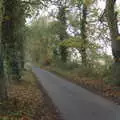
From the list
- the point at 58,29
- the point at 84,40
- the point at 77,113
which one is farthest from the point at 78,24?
the point at 77,113

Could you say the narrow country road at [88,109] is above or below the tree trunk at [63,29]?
below

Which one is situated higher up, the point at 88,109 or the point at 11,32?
the point at 11,32

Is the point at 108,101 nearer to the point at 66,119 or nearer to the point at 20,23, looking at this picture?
the point at 66,119

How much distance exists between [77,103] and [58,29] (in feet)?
78.7

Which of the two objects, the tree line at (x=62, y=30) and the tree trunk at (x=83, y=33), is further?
the tree trunk at (x=83, y=33)

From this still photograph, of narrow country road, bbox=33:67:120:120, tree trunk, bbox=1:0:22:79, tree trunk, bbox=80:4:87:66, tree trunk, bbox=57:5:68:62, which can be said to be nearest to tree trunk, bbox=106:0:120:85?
narrow country road, bbox=33:67:120:120

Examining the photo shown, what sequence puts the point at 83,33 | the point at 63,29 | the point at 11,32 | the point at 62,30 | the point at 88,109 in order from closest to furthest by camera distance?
the point at 88,109 → the point at 11,32 → the point at 83,33 → the point at 63,29 → the point at 62,30

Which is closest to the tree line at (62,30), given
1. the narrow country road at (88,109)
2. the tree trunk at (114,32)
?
the tree trunk at (114,32)

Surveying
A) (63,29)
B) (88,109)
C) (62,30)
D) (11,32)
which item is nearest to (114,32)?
(11,32)

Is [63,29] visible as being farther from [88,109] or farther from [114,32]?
[88,109]

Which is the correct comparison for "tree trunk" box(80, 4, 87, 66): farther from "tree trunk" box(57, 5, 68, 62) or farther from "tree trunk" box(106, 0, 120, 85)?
"tree trunk" box(106, 0, 120, 85)

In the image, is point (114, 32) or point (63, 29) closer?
point (114, 32)

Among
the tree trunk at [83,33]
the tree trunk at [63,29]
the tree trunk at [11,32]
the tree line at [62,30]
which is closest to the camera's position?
the tree trunk at [11,32]

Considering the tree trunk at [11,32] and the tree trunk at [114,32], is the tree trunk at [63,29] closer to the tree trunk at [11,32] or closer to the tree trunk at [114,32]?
the tree trunk at [114,32]
